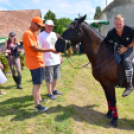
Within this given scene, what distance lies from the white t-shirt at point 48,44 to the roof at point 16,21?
16.4 metres

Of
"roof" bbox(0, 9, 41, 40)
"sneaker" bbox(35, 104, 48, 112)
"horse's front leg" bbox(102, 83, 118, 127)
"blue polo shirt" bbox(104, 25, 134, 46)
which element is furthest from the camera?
"roof" bbox(0, 9, 41, 40)

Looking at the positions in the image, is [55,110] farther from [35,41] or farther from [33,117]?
[35,41]

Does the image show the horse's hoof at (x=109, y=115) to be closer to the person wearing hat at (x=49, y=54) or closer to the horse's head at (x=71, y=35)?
the person wearing hat at (x=49, y=54)

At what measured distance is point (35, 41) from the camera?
3111 millimetres

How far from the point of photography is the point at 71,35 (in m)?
3.03

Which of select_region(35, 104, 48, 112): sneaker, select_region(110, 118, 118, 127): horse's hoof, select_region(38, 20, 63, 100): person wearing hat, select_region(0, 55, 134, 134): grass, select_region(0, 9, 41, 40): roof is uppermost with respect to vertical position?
select_region(0, 9, 41, 40): roof

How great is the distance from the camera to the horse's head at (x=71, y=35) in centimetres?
303

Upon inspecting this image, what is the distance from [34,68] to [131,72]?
7.16 feet

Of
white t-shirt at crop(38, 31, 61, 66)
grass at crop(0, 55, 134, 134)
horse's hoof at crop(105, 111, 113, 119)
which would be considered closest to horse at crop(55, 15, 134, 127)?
horse's hoof at crop(105, 111, 113, 119)

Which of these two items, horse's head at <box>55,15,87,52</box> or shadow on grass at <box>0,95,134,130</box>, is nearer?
horse's head at <box>55,15,87,52</box>

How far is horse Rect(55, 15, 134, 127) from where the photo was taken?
3.04 m

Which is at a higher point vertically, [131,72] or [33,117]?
[131,72]

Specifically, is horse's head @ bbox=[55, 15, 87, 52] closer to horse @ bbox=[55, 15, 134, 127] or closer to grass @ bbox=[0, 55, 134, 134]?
horse @ bbox=[55, 15, 134, 127]

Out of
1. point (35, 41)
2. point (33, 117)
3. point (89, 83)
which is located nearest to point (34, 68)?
point (35, 41)
